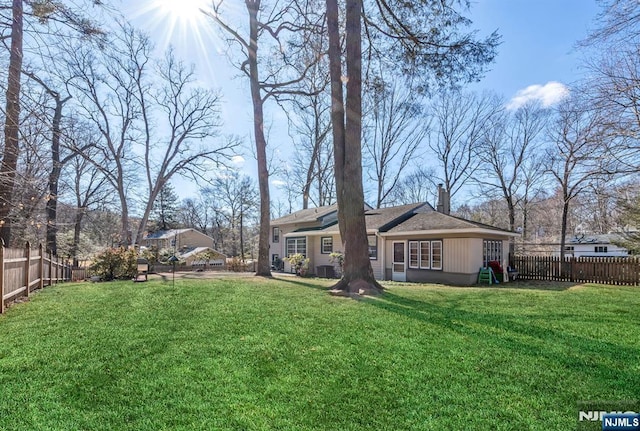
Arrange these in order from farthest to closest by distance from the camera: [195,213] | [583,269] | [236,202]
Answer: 1. [195,213]
2. [236,202]
3. [583,269]

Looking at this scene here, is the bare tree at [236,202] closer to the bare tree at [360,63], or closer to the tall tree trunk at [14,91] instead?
the bare tree at [360,63]

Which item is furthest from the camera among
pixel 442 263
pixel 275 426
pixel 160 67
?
pixel 160 67

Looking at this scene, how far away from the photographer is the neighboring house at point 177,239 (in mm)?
38062

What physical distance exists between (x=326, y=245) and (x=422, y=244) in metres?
6.18

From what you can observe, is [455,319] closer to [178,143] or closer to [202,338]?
[202,338]

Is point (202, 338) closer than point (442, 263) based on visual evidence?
Yes

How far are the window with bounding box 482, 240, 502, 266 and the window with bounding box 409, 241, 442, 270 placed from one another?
1860 mm

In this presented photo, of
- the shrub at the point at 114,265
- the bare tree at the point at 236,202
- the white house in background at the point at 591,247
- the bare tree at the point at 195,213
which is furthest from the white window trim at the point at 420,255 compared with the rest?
the bare tree at the point at 195,213

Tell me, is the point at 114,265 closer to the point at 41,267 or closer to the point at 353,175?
the point at 41,267

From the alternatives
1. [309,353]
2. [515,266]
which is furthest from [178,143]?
[309,353]

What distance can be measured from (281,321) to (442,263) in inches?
435

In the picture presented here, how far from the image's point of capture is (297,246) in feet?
73.9

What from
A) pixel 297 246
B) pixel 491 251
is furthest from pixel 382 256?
pixel 297 246

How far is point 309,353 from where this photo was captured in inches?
163
